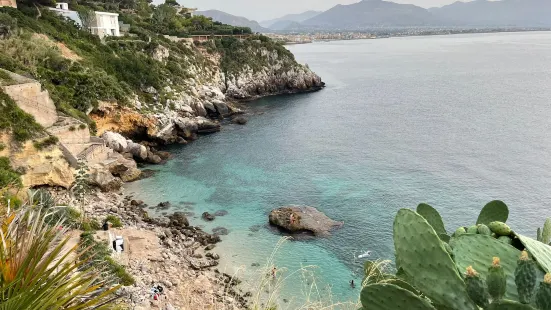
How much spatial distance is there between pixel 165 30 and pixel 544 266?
242 ft

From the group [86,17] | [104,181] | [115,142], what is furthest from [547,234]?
[86,17]

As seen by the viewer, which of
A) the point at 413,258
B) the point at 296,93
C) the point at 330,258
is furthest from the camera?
the point at 296,93

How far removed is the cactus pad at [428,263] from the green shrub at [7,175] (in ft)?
65.8

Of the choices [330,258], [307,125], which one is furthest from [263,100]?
[330,258]

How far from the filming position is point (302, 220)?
2461cm

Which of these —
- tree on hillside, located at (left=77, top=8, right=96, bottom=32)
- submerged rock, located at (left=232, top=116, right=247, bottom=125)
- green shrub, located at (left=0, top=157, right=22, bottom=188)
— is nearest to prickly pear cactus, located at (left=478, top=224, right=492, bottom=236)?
green shrub, located at (left=0, top=157, right=22, bottom=188)

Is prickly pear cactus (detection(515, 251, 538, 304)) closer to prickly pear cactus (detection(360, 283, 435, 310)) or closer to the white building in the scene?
prickly pear cactus (detection(360, 283, 435, 310))

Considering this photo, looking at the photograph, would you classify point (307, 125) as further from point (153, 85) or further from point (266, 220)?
point (266, 220)

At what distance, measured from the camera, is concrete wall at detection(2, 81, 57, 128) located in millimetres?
25375

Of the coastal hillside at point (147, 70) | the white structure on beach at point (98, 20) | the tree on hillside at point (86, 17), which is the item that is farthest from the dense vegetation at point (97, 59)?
the white structure on beach at point (98, 20)

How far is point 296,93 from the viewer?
74625mm

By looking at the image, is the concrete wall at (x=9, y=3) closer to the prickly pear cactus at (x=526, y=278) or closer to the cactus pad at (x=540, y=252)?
the cactus pad at (x=540, y=252)

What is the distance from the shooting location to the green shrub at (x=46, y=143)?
957 inches

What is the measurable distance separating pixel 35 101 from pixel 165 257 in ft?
50.4
